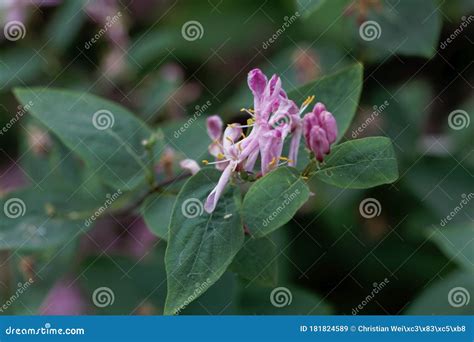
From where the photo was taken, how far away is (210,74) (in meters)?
2.04

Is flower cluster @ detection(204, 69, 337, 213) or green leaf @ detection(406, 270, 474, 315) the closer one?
flower cluster @ detection(204, 69, 337, 213)

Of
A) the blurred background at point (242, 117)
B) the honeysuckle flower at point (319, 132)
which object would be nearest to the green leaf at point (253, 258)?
the honeysuckle flower at point (319, 132)

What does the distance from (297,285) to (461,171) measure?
534mm

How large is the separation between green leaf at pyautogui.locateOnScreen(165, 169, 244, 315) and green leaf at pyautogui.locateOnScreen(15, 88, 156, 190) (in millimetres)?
347

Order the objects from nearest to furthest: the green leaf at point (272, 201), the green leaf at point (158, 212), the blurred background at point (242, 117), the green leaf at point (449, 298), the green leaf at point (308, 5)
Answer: the green leaf at point (272, 201), the green leaf at point (308, 5), the green leaf at point (158, 212), the green leaf at point (449, 298), the blurred background at point (242, 117)

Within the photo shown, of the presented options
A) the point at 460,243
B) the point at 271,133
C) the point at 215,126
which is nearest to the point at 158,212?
the point at 215,126

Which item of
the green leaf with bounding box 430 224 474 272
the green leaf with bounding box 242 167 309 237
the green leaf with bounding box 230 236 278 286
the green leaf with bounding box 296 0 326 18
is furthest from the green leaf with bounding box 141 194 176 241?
the green leaf with bounding box 430 224 474 272

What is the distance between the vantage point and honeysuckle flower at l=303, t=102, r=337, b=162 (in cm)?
112

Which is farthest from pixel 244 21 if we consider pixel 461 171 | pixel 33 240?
pixel 33 240

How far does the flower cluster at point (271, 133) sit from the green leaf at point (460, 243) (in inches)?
17.5

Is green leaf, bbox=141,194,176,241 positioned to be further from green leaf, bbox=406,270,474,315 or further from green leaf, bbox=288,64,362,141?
green leaf, bbox=406,270,474,315

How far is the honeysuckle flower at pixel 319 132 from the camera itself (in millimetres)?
1115

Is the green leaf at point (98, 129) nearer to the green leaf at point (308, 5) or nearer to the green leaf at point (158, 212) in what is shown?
the green leaf at point (158, 212)

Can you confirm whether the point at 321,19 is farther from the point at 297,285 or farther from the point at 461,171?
the point at 297,285
